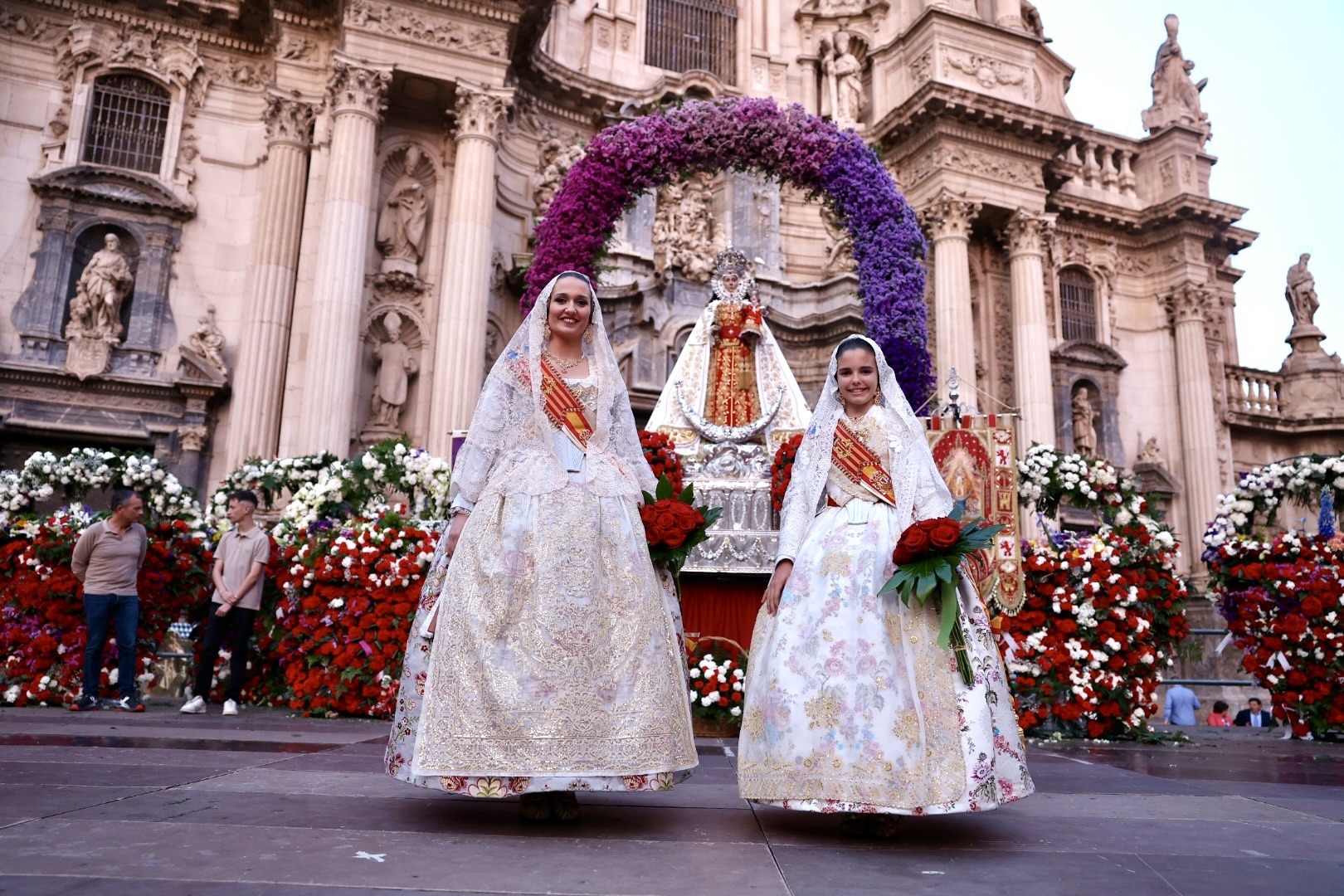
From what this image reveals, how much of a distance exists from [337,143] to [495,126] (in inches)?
97.0

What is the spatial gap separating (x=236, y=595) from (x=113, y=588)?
96 centimetres

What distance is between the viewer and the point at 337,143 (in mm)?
14172

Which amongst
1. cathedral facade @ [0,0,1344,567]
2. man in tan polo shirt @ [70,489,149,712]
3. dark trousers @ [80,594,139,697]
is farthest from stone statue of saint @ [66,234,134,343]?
dark trousers @ [80,594,139,697]

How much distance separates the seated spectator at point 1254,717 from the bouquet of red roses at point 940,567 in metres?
11.5

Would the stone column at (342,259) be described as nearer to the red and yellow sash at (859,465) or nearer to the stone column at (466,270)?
the stone column at (466,270)

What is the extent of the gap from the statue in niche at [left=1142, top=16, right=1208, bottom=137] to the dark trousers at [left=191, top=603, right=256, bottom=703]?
24.2 meters

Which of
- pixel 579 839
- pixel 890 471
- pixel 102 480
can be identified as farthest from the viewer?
pixel 102 480

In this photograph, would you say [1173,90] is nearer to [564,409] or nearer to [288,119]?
[288,119]

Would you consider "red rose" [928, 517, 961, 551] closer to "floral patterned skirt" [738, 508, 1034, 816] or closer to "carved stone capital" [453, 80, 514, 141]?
"floral patterned skirt" [738, 508, 1034, 816]

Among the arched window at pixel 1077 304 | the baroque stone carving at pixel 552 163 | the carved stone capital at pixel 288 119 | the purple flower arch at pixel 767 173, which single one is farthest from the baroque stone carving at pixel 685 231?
the arched window at pixel 1077 304

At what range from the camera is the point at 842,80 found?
2088 centimetres

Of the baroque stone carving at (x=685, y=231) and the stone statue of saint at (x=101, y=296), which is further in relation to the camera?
the baroque stone carving at (x=685, y=231)

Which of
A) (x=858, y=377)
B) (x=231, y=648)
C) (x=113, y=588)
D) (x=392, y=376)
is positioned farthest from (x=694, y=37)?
(x=858, y=377)

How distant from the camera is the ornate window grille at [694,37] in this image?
1988 centimetres
